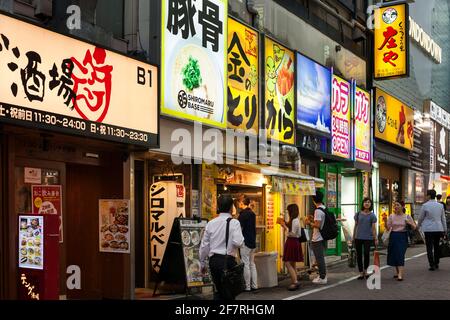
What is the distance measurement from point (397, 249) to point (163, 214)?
17.6 ft

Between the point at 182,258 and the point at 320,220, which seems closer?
the point at 182,258

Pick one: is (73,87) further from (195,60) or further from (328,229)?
(328,229)

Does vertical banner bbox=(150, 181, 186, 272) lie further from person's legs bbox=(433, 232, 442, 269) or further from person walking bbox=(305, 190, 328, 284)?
person's legs bbox=(433, 232, 442, 269)

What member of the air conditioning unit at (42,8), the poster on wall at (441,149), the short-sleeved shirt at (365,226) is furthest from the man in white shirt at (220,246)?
the poster on wall at (441,149)

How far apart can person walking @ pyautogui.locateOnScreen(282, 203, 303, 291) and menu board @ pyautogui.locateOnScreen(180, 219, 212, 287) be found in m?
1.95

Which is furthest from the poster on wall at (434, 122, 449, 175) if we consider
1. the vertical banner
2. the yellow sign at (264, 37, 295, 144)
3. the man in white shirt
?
the man in white shirt

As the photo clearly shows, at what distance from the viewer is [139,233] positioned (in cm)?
1267

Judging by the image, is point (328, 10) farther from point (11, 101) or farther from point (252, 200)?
point (11, 101)

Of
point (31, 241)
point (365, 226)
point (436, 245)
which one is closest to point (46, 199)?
point (31, 241)

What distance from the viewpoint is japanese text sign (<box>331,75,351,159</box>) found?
19609 millimetres

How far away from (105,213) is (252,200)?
5.46 meters

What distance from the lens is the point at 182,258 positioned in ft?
37.7

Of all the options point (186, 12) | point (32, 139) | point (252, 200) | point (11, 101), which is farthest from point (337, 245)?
point (11, 101)

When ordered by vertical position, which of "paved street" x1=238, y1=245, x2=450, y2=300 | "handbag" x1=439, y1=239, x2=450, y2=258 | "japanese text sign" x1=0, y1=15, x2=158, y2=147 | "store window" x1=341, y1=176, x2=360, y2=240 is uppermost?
"japanese text sign" x1=0, y1=15, x2=158, y2=147
